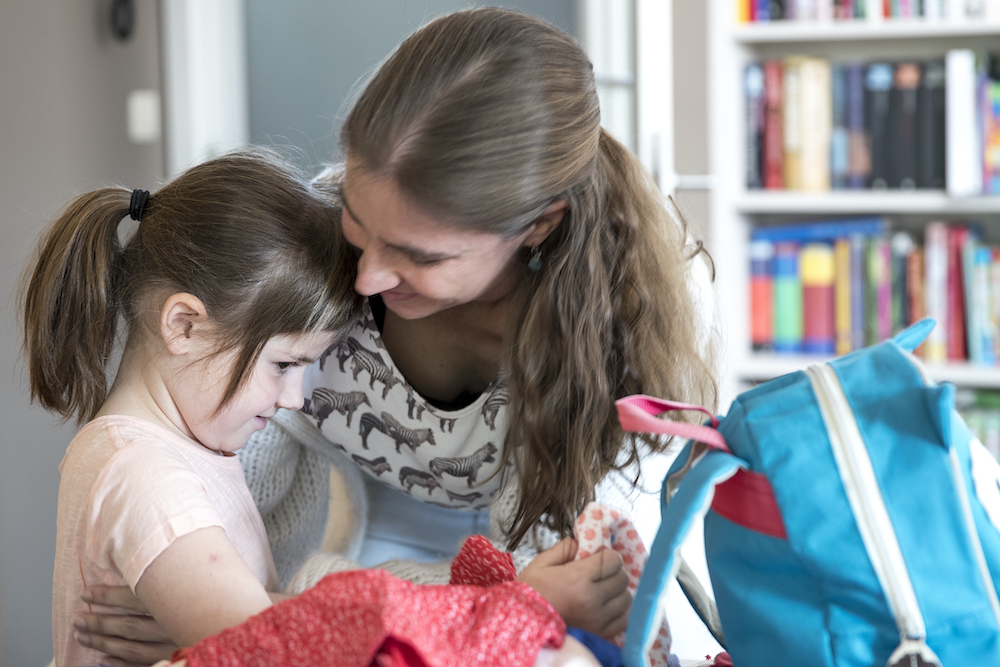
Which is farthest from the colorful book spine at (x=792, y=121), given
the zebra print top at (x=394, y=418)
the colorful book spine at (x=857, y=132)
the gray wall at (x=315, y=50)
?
the zebra print top at (x=394, y=418)

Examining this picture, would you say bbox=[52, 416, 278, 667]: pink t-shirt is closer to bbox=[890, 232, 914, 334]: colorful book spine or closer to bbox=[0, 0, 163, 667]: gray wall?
bbox=[0, 0, 163, 667]: gray wall

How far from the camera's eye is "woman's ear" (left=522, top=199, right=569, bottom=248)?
0.80 metres

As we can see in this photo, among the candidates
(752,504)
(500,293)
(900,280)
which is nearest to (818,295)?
(900,280)

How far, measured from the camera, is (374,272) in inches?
30.1

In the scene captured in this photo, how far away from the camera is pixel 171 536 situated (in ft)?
2.07

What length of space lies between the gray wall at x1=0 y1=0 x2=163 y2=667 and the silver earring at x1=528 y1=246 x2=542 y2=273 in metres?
1.00

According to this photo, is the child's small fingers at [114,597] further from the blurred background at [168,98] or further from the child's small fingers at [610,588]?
the blurred background at [168,98]

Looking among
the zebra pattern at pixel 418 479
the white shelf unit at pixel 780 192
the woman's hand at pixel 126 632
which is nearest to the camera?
the woman's hand at pixel 126 632

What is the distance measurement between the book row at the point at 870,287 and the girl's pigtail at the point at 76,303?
4.95 ft

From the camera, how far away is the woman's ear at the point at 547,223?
0.80 m

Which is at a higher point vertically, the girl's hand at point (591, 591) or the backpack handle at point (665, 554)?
the backpack handle at point (665, 554)

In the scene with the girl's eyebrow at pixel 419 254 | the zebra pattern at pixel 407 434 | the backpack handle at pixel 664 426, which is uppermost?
the girl's eyebrow at pixel 419 254

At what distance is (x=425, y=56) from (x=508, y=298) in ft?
1.00

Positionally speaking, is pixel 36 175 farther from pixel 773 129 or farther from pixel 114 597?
pixel 773 129
